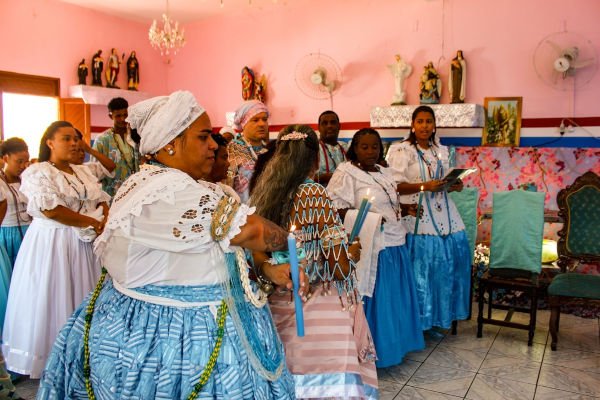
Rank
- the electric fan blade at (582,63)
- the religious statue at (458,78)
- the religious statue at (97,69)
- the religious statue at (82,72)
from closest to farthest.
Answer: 1. the electric fan blade at (582,63)
2. the religious statue at (458,78)
3. the religious statue at (82,72)
4. the religious statue at (97,69)

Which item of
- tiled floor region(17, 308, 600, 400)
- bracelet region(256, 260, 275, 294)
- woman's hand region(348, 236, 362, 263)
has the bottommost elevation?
tiled floor region(17, 308, 600, 400)

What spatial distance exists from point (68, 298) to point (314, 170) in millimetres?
2004

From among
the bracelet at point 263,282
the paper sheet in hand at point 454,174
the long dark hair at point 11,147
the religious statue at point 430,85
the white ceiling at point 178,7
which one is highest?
the white ceiling at point 178,7

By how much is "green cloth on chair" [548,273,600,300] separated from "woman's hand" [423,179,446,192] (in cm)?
111

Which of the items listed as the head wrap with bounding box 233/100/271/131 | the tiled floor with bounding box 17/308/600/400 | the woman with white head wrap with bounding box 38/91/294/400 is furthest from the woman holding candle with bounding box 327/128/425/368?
the woman with white head wrap with bounding box 38/91/294/400

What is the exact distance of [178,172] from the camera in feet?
4.65

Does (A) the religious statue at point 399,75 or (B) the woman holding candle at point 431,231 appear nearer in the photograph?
(B) the woman holding candle at point 431,231

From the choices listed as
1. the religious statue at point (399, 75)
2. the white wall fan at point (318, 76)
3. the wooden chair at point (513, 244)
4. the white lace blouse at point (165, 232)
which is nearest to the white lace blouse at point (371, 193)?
the wooden chair at point (513, 244)

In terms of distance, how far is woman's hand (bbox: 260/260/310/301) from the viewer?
1407 millimetres

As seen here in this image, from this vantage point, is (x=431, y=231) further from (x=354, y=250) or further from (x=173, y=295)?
(x=173, y=295)

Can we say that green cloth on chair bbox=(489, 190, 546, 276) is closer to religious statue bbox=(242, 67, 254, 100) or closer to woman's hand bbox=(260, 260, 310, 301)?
woman's hand bbox=(260, 260, 310, 301)

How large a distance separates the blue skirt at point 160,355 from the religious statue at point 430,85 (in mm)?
4847

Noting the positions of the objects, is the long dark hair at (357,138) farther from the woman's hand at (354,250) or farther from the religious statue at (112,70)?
the religious statue at (112,70)

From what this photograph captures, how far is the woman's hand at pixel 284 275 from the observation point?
1.41 meters
